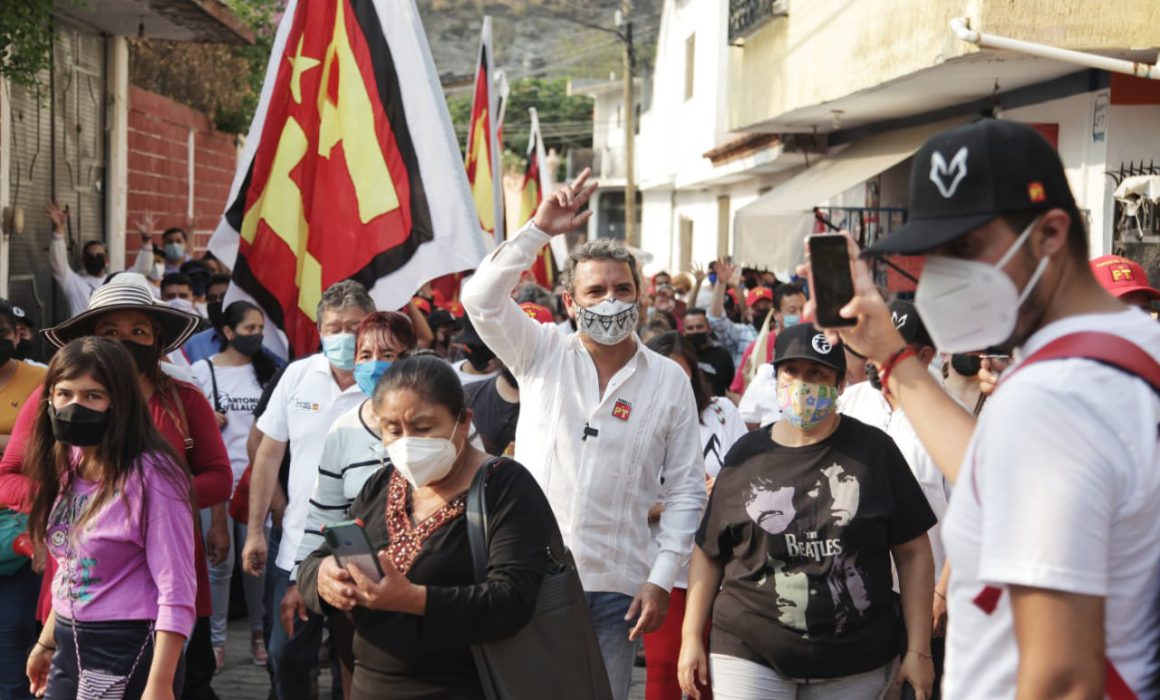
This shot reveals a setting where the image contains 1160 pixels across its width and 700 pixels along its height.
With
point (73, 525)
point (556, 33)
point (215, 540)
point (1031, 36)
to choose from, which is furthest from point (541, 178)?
point (556, 33)

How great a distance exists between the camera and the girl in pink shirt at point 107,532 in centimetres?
434

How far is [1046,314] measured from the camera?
227cm

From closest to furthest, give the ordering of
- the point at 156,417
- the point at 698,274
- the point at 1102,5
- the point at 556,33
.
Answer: the point at 156,417 → the point at 1102,5 → the point at 698,274 → the point at 556,33

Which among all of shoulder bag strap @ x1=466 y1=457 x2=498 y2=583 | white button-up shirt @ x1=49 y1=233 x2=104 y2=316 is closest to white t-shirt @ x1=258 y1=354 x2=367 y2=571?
shoulder bag strap @ x1=466 y1=457 x2=498 y2=583

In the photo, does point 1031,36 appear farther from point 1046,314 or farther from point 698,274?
point 1046,314

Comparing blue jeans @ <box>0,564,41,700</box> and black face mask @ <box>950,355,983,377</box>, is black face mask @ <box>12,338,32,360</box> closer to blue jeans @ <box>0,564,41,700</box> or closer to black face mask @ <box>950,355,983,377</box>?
blue jeans @ <box>0,564,41,700</box>

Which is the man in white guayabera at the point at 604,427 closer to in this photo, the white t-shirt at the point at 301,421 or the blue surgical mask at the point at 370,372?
the blue surgical mask at the point at 370,372

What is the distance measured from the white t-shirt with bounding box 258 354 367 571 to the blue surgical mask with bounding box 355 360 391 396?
1.18 ft

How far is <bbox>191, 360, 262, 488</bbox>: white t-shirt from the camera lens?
310 inches

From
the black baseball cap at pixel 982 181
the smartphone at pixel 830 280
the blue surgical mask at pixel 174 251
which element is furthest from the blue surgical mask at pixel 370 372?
the blue surgical mask at pixel 174 251

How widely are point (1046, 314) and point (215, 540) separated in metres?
4.21

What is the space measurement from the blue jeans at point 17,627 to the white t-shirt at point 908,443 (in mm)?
3234

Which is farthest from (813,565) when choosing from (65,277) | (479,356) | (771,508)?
(65,277)

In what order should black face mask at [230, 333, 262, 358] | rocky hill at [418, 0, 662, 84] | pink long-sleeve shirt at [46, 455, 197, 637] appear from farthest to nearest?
rocky hill at [418, 0, 662, 84], black face mask at [230, 333, 262, 358], pink long-sleeve shirt at [46, 455, 197, 637]
